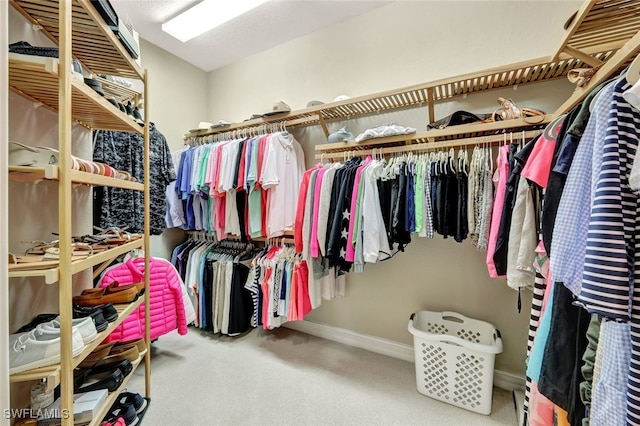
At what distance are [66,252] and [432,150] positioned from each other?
191 centimetres

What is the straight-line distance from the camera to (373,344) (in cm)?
222

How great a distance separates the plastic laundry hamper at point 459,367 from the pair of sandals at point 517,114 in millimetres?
1270

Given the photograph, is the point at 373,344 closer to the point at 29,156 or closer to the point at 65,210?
the point at 65,210

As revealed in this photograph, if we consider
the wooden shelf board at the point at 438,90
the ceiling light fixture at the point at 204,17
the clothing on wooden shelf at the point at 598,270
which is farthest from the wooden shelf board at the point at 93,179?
the ceiling light fixture at the point at 204,17

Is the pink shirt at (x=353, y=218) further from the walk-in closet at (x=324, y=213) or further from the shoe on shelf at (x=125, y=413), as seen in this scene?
the shoe on shelf at (x=125, y=413)

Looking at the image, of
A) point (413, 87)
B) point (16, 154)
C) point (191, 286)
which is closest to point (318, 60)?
point (413, 87)

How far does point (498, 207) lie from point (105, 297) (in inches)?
81.8

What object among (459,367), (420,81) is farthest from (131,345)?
(420,81)

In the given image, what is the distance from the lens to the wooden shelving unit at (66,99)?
0.87 meters

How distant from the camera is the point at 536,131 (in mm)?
1410

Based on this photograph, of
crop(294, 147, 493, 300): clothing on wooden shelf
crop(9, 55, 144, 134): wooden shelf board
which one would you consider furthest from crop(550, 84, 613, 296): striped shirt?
crop(9, 55, 144, 134): wooden shelf board

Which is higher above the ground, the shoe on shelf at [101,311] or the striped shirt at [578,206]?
the striped shirt at [578,206]

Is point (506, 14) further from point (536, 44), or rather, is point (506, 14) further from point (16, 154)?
point (16, 154)

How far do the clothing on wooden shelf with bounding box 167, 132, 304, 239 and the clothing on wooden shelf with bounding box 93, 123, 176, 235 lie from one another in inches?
10.2
